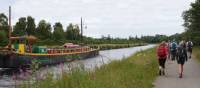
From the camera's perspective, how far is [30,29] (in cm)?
10844

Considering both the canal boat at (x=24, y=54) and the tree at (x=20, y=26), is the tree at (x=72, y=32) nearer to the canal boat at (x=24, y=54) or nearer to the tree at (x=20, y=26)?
the tree at (x=20, y=26)

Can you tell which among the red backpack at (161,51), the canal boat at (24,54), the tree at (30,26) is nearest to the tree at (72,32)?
the tree at (30,26)

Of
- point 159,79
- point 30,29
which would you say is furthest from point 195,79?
point 30,29

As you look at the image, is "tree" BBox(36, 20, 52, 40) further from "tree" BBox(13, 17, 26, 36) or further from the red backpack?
the red backpack

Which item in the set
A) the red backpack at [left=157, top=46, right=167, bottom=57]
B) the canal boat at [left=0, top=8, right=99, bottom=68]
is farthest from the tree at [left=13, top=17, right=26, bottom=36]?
the red backpack at [left=157, top=46, right=167, bottom=57]

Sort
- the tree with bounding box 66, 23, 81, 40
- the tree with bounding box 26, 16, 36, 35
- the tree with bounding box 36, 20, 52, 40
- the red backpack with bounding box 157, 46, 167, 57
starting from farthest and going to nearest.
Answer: the tree with bounding box 66, 23, 81, 40 < the tree with bounding box 36, 20, 52, 40 < the tree with bounding box 26, 16, 36, 35 < the red backpack with bounding box 157, 46, 167, 57

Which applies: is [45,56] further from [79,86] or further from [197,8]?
[79,86]

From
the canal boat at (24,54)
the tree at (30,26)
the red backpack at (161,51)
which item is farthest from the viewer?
A: the tree at (30,26)

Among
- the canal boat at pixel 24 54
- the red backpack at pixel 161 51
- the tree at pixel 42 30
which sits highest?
the tree at pixel 42 30

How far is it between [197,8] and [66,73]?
34.2 m

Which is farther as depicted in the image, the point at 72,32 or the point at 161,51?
the point at 72,32

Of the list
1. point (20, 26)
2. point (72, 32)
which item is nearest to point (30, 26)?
point (20, 26)

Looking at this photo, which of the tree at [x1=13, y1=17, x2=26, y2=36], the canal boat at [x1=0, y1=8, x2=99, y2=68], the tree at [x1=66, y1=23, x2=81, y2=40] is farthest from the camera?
the tree at [x1=66, y1=23, x2=81, y2=40]

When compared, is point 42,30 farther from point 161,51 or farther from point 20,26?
point 161,51
